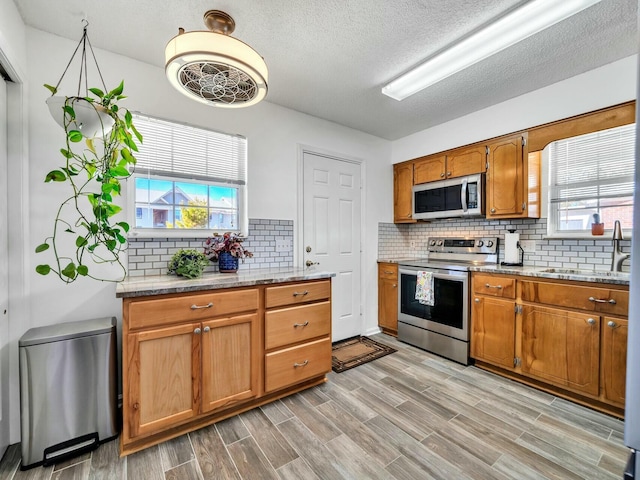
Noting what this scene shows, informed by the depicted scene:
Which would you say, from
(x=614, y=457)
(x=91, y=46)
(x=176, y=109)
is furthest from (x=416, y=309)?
(x=91, y=46)

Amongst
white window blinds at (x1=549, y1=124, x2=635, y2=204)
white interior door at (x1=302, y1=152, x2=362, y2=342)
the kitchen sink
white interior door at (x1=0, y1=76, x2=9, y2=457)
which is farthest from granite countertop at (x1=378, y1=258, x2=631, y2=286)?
white interior door at (x1=0, y1=76, x2=9, y2=457)

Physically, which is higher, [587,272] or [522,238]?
[522,238]

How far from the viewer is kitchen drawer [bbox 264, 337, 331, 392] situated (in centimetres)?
211

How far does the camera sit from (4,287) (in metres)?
1.68

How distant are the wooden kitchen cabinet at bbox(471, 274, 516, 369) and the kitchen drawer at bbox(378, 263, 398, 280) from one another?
97 centimetres

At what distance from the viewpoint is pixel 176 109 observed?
237cm

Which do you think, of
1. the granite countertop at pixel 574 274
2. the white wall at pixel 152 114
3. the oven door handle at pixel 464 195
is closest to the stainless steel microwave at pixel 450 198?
the oven door handle at pixel 464 195

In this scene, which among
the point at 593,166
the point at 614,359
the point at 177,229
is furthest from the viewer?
the point at 593,166

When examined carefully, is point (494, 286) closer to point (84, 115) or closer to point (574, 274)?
point (574, 274)

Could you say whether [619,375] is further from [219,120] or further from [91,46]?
[91,46]

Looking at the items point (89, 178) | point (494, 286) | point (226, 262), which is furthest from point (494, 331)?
point (89, 178)

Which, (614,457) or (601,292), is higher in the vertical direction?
(601,292)

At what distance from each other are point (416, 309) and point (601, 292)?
1.56 metres

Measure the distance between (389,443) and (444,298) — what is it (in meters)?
1.62
